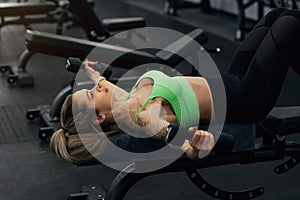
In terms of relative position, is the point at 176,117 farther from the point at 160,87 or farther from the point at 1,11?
the point at 1,11

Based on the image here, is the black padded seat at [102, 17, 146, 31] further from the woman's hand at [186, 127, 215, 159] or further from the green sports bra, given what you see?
the woman's hand at [186, 127, 215, 159]

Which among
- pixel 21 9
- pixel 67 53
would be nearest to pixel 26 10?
pixel 21 9

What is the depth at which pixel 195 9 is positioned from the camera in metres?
5.96

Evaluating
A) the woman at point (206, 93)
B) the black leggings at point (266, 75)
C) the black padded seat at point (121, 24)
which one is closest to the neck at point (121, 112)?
the woman at point (206, 93)

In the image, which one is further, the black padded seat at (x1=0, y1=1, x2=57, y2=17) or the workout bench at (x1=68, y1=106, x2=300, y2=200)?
the black padded seat at (x1=0, y1=1, x2=57, y2=17)

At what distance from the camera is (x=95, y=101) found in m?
1.73

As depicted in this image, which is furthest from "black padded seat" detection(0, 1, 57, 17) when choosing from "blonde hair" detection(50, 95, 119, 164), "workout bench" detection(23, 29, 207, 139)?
"blonde hair" detection(50, 95, 119, 164)

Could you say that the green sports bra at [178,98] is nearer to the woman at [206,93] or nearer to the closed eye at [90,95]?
the woman at [206,93]

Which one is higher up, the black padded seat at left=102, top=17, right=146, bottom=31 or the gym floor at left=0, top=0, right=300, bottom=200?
the black padded seat at left=102, top=17, right=146, bottom=31

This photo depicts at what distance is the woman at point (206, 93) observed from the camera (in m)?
1.67

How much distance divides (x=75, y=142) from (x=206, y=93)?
1.58 ft

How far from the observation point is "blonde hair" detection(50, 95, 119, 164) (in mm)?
1705

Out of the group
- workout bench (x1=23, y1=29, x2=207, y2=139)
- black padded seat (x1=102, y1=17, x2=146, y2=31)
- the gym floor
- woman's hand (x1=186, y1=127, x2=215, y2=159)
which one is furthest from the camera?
black padded seat (x1=102, y1=17, x2=146, y2=31)

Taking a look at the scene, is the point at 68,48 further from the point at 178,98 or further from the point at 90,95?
the point at 178,98
